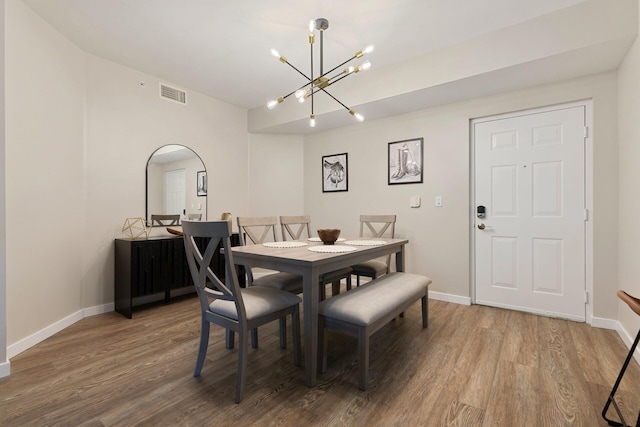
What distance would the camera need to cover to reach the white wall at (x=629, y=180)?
2.04 metres

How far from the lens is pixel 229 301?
1.73 meters

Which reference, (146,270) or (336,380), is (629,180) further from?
(146,270)

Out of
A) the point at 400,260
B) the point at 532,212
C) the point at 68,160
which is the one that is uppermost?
the point at 68,160

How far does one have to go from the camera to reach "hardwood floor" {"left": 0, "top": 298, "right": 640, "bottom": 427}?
1.49 m

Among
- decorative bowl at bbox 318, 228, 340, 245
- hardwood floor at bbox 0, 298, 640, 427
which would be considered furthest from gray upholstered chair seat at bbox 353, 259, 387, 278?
decorative bowl at bbox 318, 228, 340, 245

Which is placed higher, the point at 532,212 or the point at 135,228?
the point at 532,212

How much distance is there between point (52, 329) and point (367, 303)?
2.61m

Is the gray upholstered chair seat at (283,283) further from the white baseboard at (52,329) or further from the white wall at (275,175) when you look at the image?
the white wall at (275,175)

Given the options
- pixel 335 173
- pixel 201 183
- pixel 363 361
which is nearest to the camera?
pixel 363 361

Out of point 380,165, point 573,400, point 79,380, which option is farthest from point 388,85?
point 79,380

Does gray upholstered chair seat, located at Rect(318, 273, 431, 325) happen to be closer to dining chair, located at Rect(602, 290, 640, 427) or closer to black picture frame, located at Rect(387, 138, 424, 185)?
dining chair, located at Rect(602, 290, 640, 427)

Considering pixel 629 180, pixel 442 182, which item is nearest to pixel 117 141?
pixel 442 182

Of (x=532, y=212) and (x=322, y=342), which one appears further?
(x=532, y=212)

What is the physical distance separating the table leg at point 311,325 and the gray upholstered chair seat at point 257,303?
186mm
